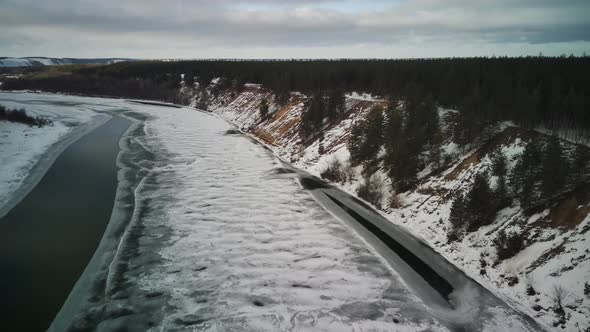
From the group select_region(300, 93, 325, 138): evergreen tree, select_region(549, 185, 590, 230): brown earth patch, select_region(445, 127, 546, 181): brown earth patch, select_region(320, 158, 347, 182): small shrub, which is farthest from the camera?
select_region(300, 93, 325, 138): evergreen tree

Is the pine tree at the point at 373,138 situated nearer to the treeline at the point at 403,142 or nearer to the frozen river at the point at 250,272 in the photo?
the treeline at the point at 403,142

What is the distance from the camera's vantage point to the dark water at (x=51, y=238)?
457 inches

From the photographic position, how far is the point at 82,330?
34.0 feet

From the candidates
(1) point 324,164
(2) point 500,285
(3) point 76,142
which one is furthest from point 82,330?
(3) point 76,142

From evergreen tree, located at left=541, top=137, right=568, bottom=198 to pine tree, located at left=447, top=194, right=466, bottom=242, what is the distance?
3.08 metres

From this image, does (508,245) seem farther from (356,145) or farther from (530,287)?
(356,145)

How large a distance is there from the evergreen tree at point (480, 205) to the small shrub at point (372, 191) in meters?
5.82

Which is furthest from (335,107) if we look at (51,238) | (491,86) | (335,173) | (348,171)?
(51,238)

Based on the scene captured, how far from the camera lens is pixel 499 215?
15609 millimetres

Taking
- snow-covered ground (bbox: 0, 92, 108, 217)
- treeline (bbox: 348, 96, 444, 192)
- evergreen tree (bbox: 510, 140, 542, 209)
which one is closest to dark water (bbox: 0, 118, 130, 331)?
snow-covered ground (bbox: 0, 92, 108, 217)

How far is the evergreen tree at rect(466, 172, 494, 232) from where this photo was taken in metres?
15.6

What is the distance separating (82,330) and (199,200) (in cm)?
1076

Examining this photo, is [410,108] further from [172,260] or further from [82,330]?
[82,330]

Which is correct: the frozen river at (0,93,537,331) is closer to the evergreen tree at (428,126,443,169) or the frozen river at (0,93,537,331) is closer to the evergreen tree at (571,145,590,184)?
the evergreen tree at (428,126,443,169)
